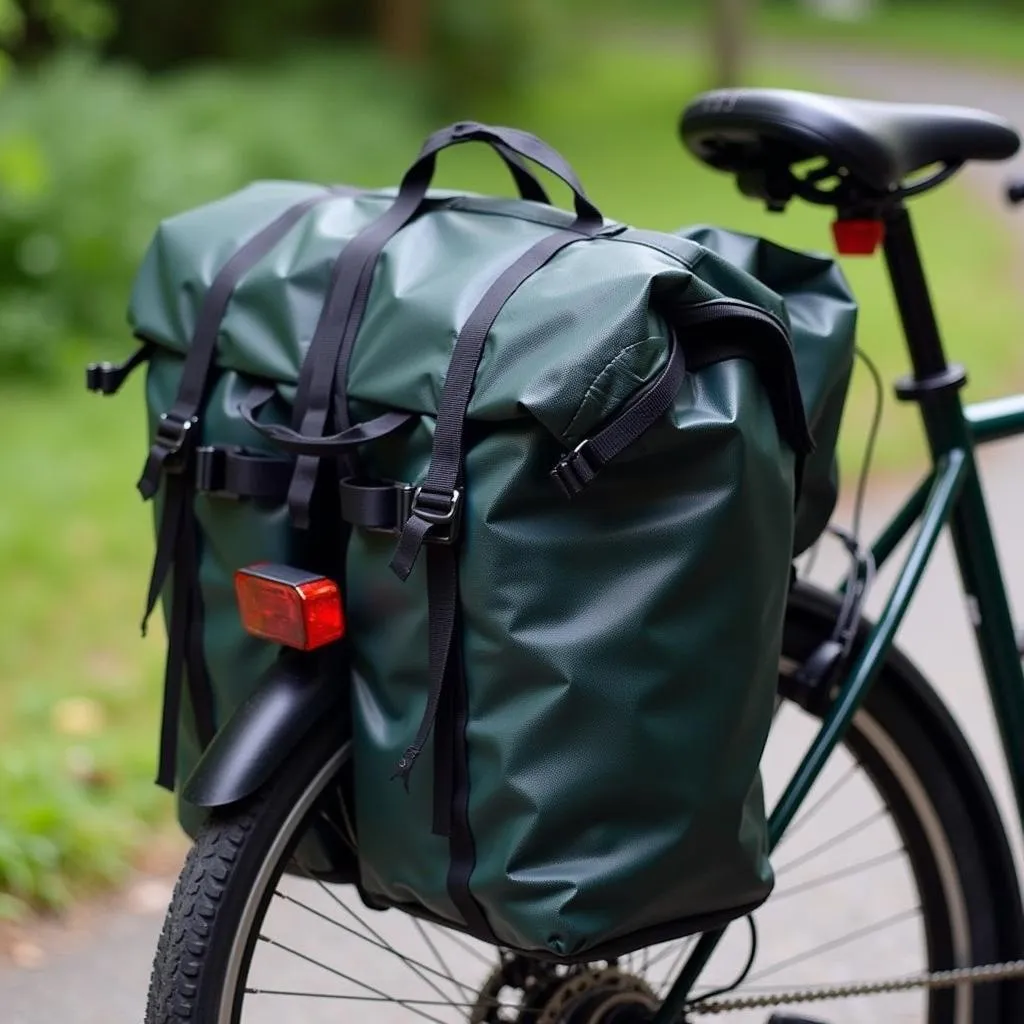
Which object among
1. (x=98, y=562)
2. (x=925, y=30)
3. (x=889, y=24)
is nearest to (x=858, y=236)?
(x=98, y=562)

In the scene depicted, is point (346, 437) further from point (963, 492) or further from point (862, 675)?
point (963, 492)

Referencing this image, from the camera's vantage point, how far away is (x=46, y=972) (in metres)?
2.76

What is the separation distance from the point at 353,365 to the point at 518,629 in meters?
0.33

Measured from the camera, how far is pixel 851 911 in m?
2.97

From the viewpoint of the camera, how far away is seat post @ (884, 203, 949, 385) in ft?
6.18

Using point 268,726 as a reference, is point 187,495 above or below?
above

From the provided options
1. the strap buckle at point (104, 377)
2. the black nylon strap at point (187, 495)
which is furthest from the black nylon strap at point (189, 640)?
the strap buckle at point (104, 377)

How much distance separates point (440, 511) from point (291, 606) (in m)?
0.19

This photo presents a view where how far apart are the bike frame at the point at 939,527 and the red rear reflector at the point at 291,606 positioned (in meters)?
0.56

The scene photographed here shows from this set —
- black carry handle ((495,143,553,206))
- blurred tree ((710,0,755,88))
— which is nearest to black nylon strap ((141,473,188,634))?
black carry handle ((495,143,553,206))

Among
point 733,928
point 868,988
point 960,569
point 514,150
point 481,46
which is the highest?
point 514,150

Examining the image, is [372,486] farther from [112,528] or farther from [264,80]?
[264,80]

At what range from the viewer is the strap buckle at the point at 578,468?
136 centimetres

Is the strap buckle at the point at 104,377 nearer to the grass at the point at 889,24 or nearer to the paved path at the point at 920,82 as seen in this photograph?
the paved path at the point at 920,82
